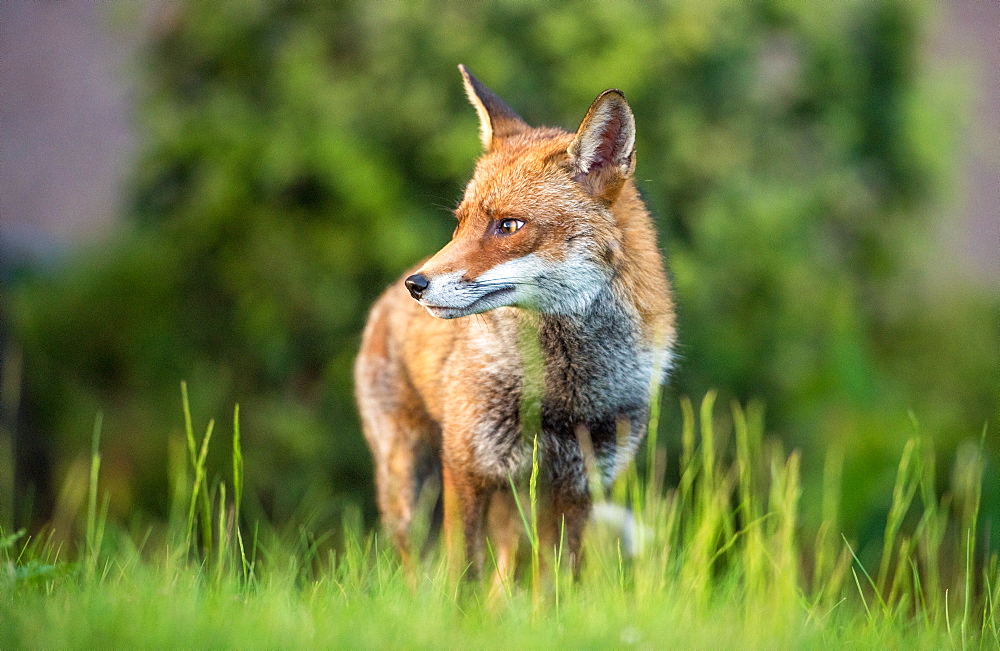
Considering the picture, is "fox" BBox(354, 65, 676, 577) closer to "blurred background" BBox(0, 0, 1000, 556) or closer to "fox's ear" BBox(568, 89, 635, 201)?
"fox's ear" BBox(568, 89, 635, 201)

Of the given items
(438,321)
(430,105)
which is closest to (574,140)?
(438,321)

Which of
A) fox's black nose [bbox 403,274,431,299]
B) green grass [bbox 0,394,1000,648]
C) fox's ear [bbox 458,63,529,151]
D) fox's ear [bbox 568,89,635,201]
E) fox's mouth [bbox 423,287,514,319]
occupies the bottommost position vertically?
green grass [bbox 0,394,1000,648]

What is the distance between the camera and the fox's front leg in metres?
3.96

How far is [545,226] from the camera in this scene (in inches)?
143

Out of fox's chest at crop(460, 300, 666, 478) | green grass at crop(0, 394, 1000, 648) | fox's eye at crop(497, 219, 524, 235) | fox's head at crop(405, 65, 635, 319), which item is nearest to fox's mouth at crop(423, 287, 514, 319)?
fox's head at crop(405, 65, 635, 319)

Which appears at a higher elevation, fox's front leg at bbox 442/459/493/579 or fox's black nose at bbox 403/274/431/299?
fox's black nose at bbox 403/274/431/299

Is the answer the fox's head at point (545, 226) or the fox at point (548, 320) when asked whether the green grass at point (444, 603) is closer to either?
the fox at point (548, 320)

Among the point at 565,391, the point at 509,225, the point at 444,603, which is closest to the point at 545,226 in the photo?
the point at 509,225

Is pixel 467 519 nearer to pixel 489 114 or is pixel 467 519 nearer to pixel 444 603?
pixel 444 603

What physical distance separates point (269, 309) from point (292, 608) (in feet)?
15.2

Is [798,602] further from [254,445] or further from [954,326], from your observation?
[954,326]

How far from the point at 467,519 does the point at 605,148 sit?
5.73 ft

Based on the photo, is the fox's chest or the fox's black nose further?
the fox's chest

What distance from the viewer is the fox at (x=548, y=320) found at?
142 inches
